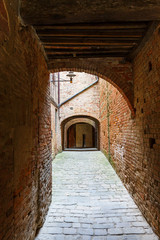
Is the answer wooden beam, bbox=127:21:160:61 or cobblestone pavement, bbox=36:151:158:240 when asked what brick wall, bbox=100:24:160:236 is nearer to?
wooden beam, bbox=127:21:160:61

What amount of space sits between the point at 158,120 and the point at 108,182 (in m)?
3.31

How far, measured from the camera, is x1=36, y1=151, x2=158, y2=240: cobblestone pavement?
281 cm

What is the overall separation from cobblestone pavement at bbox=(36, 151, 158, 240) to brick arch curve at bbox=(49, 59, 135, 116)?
2.26 meters

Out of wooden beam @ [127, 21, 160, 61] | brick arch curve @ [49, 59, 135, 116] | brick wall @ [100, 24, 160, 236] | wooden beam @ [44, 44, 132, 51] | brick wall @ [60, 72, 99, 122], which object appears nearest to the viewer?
wooden beam @ [127, 21, 160, 61]

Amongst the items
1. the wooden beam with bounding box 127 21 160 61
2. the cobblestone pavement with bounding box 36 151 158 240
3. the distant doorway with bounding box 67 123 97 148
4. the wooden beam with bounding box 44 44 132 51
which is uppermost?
the wooden beam with bounding box 44 44 132 51

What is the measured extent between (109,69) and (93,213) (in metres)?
3.39

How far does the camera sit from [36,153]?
2854 millimetres

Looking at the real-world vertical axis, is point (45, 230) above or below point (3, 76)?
below

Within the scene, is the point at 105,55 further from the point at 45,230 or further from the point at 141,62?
the point at 45,230

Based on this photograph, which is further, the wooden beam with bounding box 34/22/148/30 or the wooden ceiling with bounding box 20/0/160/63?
the wooden beam with bounding box 34/22/148/30

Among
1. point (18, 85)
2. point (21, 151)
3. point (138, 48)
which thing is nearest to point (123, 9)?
point (138, 48)

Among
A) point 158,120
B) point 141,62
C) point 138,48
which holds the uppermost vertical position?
point 138,48

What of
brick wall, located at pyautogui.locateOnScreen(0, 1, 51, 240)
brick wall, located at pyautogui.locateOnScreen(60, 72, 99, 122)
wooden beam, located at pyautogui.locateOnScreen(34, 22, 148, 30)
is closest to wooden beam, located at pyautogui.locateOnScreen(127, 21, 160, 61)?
wooden beam, located at pyautogui.locateOnScreen(34, 22, 148, 30)

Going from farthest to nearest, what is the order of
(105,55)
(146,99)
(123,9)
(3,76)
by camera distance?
(105,55), (146,99), (123,9), (3,76)
